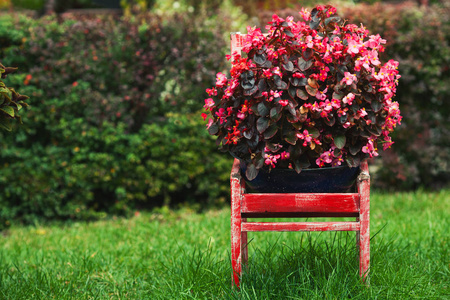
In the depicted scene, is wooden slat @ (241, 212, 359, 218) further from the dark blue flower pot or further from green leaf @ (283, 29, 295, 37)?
green leaf @ (283, 29, 295, 37)

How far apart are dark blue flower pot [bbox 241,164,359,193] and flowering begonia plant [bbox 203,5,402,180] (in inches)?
1.4

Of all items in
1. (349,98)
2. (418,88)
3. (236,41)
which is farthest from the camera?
(418,88)

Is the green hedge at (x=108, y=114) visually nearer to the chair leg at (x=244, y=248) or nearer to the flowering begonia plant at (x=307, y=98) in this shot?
the chair leg at (x=244, y=248)

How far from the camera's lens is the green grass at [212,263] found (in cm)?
236

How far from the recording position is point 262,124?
6.97 feet

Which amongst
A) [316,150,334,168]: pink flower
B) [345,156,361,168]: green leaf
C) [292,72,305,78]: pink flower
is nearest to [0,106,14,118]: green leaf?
[292,72,305,78]: pink flower

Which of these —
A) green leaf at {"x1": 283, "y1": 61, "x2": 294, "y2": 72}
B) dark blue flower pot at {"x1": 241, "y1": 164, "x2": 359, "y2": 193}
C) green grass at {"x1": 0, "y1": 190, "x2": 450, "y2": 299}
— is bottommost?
green grass at {"x1": 0, "y1": 190, "x2": 450, "y2": 299}

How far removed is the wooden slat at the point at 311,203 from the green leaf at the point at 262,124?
0.29 metres

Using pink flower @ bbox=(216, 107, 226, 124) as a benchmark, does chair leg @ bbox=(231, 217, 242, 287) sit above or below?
below

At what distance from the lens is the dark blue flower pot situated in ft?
7.17

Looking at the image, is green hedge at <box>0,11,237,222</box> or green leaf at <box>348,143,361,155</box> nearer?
green leaf at <box>348,143,361,155</box>

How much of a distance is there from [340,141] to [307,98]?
0.23 m

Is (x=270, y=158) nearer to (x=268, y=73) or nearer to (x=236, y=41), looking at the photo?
(x=268, y=73)

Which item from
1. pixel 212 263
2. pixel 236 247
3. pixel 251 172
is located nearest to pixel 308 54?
pixel 251 172
